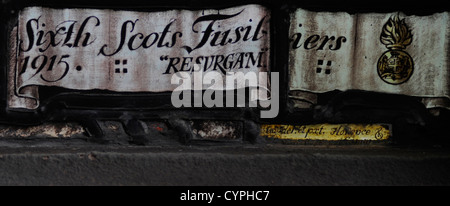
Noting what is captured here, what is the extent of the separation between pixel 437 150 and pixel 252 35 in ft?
5.87

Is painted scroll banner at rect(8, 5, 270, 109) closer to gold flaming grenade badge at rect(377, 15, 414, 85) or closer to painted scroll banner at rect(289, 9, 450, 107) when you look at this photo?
painted scroll banner at rect(289, 9, 450, 107)

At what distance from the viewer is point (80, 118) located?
2.80 meters

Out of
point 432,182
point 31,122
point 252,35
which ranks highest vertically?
point 252,35

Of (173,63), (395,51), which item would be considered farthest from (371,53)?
(173,63)

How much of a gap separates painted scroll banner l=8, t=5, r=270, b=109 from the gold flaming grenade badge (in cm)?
129

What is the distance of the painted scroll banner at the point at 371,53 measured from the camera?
275 cm

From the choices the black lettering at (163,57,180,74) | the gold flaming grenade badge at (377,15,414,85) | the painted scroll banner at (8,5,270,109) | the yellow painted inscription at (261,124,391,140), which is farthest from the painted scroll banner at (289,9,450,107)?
the black lettering at (163,57,180,74)

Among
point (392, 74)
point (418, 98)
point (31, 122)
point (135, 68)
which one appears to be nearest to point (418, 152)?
point (418, 98)

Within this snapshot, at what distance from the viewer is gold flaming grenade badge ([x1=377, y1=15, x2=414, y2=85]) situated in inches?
108

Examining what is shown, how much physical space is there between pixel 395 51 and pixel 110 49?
93.0 inches

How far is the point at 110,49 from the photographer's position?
2.80 metres

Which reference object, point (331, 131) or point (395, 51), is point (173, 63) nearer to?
point (331, 131)

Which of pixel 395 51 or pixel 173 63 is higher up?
pixel 395 51
